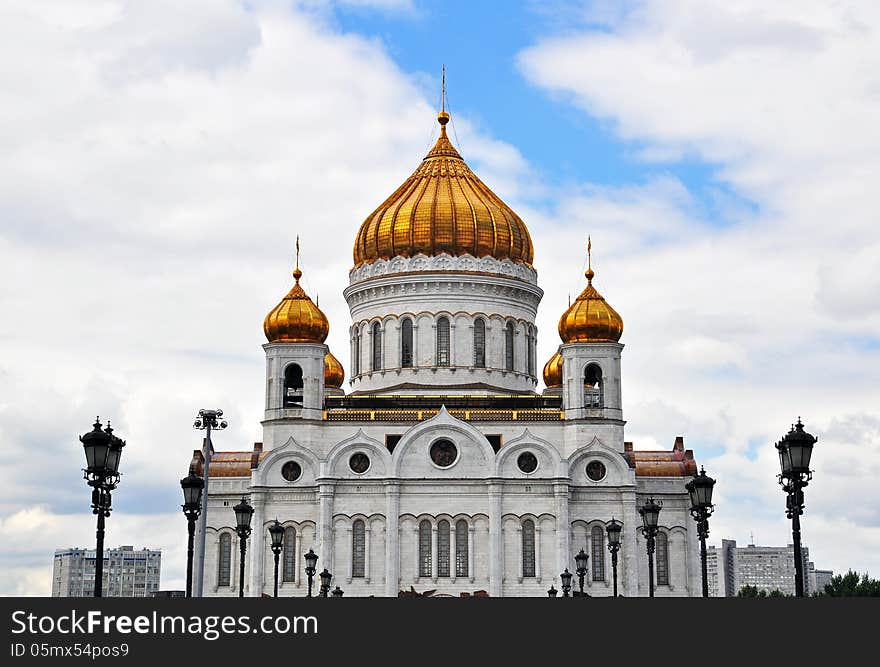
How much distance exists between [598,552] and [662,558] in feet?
9.14

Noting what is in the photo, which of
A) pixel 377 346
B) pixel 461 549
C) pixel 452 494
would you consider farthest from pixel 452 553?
pixel 377 346

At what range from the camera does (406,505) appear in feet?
175

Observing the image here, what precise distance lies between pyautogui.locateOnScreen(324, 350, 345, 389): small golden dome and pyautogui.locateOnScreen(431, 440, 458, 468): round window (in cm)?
1003

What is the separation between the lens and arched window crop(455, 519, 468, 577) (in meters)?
52.6

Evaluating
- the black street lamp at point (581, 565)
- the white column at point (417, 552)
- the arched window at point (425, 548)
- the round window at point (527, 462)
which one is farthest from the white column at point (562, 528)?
the white column at point (417, 552)

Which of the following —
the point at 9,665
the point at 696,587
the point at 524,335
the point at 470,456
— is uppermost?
the point at 524,335

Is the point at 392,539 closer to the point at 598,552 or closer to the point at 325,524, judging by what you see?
the point at 325,524

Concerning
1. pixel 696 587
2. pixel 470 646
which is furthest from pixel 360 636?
pixel 696 587

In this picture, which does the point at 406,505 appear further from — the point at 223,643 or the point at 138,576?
the point at 138,576

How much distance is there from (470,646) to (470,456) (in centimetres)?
3390

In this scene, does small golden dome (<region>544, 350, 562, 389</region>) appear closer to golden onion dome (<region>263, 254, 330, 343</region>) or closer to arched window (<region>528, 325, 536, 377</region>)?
arched window (<region>528, 325, 536, 377</region>)

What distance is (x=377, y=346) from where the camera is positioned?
58.7 m

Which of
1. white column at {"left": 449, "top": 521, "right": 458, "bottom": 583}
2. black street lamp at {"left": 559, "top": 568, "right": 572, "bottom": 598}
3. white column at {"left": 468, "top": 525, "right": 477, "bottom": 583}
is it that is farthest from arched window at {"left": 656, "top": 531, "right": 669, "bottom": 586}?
white column at {"left": 449, "top": 521, "right": 458, "bottom": 583}

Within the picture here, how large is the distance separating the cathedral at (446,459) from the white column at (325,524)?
0.05m
